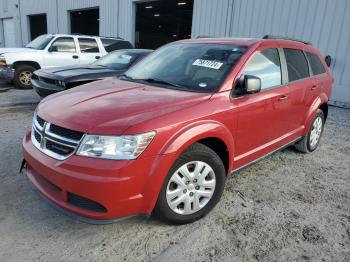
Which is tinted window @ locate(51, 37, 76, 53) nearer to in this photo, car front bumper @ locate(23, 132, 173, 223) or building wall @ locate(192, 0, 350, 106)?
building wall @ locate(192, 0, 350, 106)

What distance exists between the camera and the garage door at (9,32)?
25000 mm

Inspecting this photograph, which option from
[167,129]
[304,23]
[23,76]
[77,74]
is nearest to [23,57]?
[23,76]

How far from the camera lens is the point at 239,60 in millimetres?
3227

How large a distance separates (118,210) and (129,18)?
14.1m

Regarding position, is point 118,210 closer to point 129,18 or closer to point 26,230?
point 26,230

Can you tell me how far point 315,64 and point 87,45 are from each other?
291 inches

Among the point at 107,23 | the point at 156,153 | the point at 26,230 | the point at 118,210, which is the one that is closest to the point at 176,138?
the point at 156,153

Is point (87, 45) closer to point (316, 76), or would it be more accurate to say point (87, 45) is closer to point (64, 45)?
point (64, 45)

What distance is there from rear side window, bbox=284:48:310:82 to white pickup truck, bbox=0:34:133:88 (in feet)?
23.9

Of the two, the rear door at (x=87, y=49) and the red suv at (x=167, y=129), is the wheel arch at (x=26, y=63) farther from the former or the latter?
the red suv at (x=167, y=129)

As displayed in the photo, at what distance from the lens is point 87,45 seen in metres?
10.0

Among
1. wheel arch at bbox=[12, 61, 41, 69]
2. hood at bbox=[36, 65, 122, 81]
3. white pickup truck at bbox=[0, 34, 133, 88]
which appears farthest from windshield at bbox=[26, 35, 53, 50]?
hood at bbox=[36, 65, 122, 81]

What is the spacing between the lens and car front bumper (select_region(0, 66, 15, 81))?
9320 millimetres

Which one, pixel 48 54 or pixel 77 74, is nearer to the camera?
pixel 77 74
